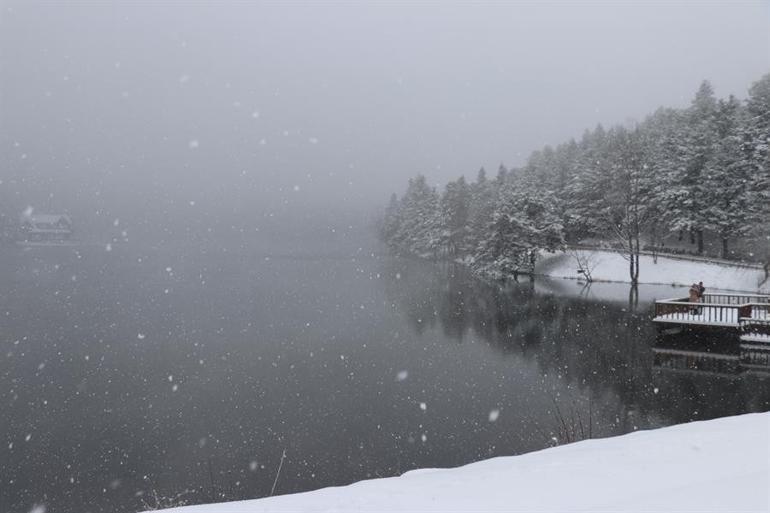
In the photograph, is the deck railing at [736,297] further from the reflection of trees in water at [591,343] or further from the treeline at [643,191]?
the treeline at [643,191]

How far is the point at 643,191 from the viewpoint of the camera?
49062mm

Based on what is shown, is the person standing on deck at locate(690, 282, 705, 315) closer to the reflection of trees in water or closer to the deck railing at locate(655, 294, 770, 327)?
the deck railing at locate(655, 294, 770, 327)

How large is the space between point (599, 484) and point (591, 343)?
17220mm

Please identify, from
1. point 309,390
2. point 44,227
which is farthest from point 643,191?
point 44,227

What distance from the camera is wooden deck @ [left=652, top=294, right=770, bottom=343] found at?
19.5m

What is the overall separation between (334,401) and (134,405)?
20.1 feet

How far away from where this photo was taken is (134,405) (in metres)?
15.5

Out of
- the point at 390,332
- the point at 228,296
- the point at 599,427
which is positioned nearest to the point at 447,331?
the point at 390,332

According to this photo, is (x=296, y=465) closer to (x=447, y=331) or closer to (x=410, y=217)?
(x=447, y=331)

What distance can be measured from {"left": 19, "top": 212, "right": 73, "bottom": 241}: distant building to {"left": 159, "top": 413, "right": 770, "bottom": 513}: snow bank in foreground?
132753mm

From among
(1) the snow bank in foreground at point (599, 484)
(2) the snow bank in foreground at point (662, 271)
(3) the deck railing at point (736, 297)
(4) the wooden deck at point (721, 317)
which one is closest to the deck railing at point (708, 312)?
(4) the wooden deck at point (721, 317)

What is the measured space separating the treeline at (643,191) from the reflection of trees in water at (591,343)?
10.2 metres

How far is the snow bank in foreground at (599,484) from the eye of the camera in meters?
4.66

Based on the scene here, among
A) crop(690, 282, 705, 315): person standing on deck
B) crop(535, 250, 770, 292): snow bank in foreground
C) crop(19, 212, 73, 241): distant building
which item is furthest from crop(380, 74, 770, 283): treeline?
crop(19, 212, 73, 241): distant building
